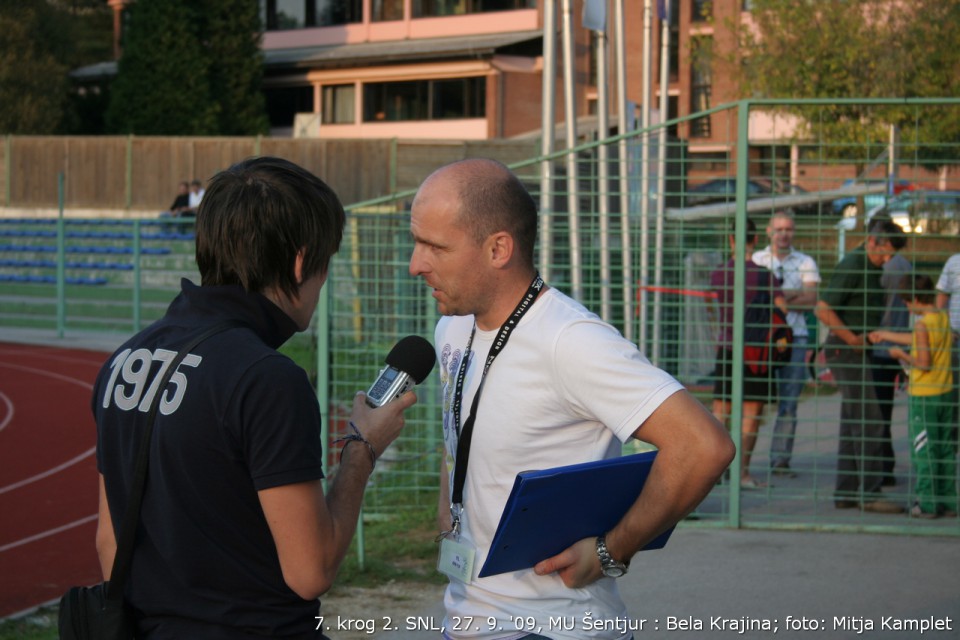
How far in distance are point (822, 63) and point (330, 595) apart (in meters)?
23.1

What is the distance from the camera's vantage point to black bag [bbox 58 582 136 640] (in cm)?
225

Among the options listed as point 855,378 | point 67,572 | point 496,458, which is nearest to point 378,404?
point 496,458

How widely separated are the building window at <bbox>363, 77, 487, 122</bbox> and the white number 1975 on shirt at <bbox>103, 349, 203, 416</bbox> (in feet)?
126

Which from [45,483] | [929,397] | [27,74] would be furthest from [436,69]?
[929,397]

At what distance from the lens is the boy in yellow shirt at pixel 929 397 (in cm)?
757

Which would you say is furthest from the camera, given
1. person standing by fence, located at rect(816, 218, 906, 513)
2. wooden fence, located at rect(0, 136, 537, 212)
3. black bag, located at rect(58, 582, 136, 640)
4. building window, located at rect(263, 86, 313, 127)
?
building window, located at rect(263, 86, 313, 127)

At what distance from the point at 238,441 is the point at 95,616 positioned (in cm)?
50

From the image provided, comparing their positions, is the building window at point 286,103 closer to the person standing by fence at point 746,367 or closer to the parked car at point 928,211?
the parked car at point 928,211

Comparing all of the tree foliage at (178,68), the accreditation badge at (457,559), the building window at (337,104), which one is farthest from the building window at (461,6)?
the accreditation badge at (457,559)

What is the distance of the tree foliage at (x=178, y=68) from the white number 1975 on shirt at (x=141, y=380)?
36.4 m

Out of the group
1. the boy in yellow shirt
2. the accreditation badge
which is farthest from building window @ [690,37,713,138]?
the accreditation badge

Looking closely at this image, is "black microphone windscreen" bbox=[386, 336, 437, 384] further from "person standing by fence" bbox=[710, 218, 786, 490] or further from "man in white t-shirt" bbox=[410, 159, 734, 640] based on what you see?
"person standing by fence" bbox=[710, 218, 786, 490]

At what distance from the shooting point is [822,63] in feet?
85.0

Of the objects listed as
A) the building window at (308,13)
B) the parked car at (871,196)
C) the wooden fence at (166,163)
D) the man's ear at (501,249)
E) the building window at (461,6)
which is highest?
the building window at (308,13)
